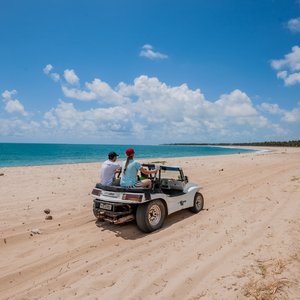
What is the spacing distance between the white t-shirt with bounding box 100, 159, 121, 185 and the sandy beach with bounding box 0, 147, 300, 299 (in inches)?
48.5

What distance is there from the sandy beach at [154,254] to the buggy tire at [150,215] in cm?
22

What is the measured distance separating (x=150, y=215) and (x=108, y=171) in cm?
181

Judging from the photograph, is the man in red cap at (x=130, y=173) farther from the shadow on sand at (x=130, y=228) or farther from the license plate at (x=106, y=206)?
the shadow on sand at (x=130, y=228)

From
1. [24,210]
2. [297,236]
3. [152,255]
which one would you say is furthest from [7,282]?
[297,236]

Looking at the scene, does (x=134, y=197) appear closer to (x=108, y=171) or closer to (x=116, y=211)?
(x=116, y=211)

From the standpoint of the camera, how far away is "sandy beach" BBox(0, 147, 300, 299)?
175 inches

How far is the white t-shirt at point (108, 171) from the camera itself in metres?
8.10

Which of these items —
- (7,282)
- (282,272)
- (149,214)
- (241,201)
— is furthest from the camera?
(241,201)

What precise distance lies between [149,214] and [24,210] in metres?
4.47

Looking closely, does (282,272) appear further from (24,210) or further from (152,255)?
(24,210)

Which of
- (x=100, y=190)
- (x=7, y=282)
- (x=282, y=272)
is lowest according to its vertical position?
(x=7, y=282)

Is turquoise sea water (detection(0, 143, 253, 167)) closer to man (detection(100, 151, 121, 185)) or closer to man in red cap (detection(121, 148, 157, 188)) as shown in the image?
man (detection(100, 151, 121, 185))

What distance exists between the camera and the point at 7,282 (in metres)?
4.95

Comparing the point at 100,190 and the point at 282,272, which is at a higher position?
the point at 100,190
